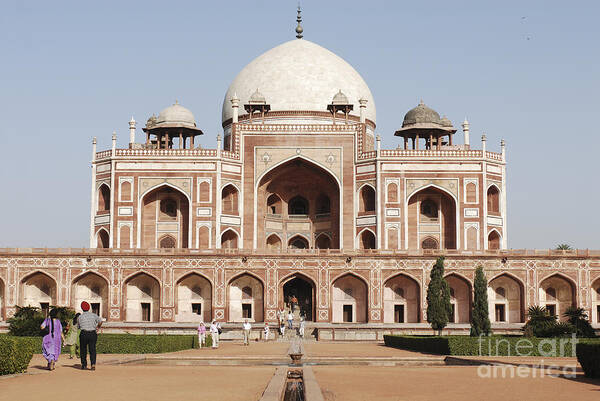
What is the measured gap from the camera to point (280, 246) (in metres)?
42.6

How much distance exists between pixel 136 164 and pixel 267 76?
1008 cm

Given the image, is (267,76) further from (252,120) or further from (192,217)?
(192,217)

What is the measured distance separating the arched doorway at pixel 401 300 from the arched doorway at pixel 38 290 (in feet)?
44.7

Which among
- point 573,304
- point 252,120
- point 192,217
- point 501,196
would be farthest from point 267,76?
point 573,304

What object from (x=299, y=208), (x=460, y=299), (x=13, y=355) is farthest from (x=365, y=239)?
(x=13, y=355)

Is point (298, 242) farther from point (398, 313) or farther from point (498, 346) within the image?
point (498, 346)

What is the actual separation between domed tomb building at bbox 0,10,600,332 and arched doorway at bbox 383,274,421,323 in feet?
0.19

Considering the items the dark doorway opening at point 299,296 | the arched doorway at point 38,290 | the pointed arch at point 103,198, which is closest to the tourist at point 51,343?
the arched doorway at point 38,290

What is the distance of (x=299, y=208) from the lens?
43.8 metres

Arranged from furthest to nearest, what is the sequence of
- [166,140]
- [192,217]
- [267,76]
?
[267,76] < [166,140] < [192,217]

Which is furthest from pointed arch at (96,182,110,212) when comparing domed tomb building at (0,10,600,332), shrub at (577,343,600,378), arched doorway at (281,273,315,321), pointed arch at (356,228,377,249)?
shrub at (577,343,600,378)

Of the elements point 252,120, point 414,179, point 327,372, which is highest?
point 252,120

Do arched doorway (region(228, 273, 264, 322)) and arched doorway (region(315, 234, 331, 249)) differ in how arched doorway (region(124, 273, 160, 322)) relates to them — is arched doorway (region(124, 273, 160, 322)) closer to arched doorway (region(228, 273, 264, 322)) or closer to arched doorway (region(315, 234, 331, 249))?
arched doorway (region(228, 273, 264, 322))

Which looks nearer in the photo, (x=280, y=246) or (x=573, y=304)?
(x=573, y=304)
